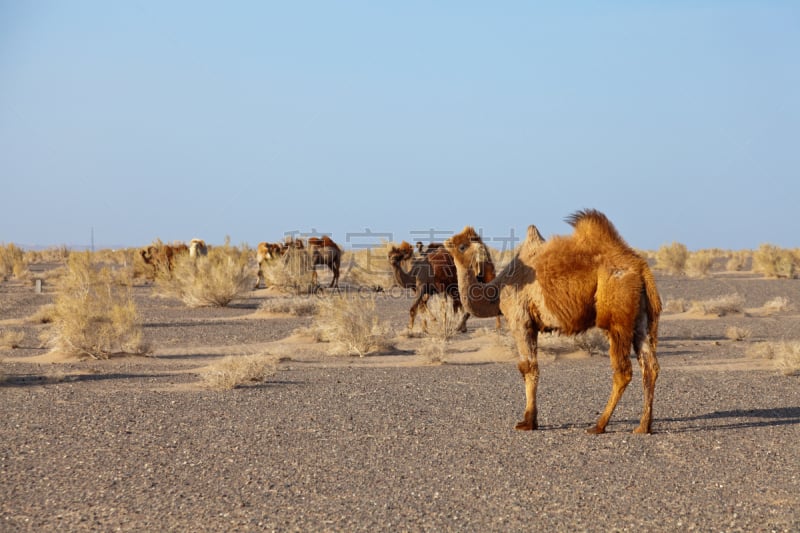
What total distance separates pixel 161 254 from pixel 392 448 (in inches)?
1102

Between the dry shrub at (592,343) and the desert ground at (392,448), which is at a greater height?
the dry shrub at (592,343)

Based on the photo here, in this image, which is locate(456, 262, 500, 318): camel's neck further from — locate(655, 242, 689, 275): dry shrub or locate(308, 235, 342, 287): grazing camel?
locate(655, 242, 689, 275): dry shrub

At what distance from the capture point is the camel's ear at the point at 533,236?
9102 millimetres

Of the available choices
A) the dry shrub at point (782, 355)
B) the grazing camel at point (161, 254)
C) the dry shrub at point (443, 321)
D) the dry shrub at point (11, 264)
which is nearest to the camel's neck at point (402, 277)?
the dry shrub at point (443, 321)

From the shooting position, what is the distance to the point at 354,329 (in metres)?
15.5

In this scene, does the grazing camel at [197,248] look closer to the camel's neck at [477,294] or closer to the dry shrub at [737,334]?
the dry shrub at [737,334]

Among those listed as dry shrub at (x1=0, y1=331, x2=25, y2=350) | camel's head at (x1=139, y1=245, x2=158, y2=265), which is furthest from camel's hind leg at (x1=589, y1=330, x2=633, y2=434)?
camel's head at (x1=139, y1=245, x2=158, y2=265)

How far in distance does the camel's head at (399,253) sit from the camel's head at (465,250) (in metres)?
8.04

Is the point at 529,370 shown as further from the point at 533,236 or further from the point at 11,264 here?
the point at 11,264

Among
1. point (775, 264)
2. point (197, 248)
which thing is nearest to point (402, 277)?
Answer: point (197, 248)

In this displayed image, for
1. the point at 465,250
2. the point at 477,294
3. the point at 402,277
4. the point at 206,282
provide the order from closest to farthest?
the point at 477,294, the point at 465,250, the point at 402,277, the point at 206,282

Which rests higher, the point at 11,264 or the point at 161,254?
the point at 161,254

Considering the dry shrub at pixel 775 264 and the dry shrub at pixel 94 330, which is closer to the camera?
the dry shrub at pixel 94 330

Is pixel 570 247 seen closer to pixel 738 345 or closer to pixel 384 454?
pixel 384 454
